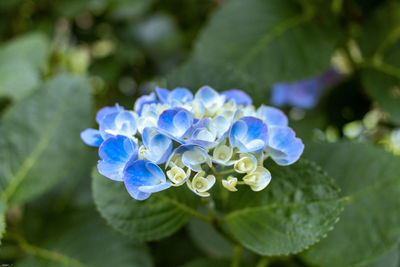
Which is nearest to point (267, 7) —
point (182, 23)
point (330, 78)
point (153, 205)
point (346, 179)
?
point (330, 78)

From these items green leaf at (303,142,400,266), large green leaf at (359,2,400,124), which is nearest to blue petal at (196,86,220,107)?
green leaf at (303,142,400,266)

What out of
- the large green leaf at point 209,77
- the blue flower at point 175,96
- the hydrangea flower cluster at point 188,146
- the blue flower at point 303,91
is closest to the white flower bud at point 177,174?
the hydrangea flower cluster at point 188,146

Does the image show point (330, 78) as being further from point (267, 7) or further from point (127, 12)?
point (127, 12)

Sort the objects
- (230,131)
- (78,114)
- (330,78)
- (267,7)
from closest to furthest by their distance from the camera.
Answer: (230,131) < (78,114) < (267,7) < (330,78)

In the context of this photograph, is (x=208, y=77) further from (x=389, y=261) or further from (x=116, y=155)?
(x=389, y=261)

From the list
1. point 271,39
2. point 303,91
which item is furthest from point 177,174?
point 303,91

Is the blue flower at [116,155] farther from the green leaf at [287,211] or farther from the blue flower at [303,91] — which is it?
the blue flower at [303,91]
